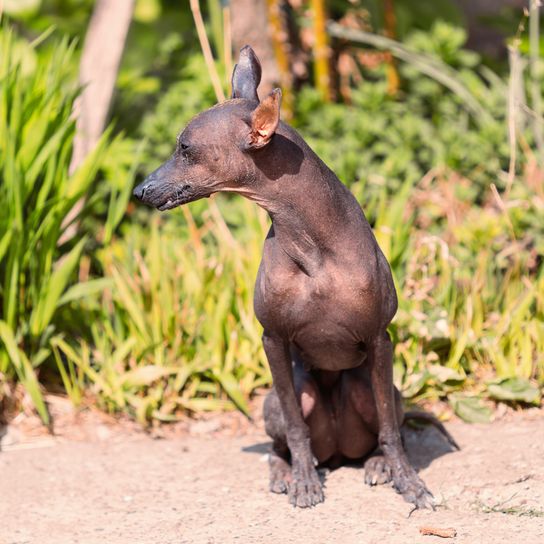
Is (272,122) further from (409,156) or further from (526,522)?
(409,156)

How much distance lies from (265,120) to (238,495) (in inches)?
58.4

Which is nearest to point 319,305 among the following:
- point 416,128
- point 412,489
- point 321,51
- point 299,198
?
point 299,198

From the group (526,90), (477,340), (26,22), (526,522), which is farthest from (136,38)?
(526,522)

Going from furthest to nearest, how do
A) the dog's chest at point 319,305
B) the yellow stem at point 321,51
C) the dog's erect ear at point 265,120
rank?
1. the yellow stem at point 321,51
2. the dog's chest at point 319,305
3. the dog's erect ear at point 265,120

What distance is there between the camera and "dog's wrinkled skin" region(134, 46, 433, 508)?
301 cm

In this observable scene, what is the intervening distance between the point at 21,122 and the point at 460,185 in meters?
2.72

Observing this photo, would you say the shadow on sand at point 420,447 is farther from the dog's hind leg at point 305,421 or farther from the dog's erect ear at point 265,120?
the dog's erect ear at point 265,120

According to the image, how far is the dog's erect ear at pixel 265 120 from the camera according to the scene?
2.84m

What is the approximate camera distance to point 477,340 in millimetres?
4547

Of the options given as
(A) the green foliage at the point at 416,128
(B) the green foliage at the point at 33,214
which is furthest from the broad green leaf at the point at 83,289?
(A) the green foliage at the point at 416,128

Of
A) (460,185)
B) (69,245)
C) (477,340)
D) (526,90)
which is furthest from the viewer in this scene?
(526,90)

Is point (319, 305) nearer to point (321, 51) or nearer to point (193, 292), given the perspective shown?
point (193, 292)

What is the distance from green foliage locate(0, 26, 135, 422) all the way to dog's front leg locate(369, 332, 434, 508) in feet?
5.55

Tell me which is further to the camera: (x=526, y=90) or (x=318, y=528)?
(x=526, y=90)
